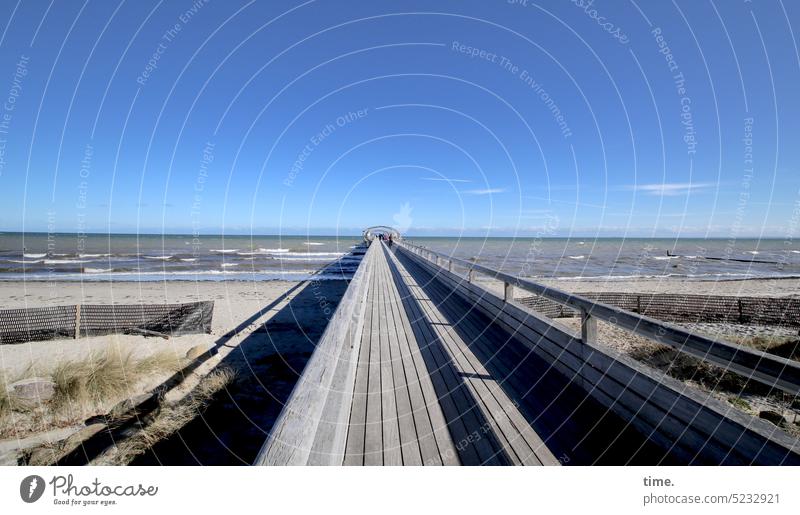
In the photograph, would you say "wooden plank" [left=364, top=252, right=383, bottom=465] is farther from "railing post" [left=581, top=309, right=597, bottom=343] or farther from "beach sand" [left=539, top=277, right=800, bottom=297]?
"beach sand" [left=539, top=277, right=800, bottom=297]

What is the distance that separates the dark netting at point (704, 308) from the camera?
11.5 m

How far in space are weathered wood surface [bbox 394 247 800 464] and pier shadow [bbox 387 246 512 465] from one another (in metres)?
1.11

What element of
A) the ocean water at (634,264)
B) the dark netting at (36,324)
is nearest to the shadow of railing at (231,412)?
the dark netting at (36,324)

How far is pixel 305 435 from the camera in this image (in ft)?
5.67

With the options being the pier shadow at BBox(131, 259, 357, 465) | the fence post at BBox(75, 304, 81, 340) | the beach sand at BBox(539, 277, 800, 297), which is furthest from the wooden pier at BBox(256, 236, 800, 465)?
the beach sand at BBox(539, 277, 800, 297)

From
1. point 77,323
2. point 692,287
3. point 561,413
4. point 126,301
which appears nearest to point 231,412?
point 561,413

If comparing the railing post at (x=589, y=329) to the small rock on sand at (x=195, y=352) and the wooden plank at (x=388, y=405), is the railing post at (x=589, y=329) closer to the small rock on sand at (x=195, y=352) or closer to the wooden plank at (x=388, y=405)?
the wooden plank at (x=388, y=405)

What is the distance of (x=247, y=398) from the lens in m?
5.94

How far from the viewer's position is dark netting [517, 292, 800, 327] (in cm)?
1151

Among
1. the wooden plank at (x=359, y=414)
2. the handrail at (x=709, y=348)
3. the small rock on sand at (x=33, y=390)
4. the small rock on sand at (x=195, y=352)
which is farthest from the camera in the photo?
the small rock on sand at (x=195, y=352)

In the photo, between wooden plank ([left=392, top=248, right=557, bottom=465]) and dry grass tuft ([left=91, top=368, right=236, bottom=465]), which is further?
dry grass tuft ([left=91, top=368, right=236, bottom=465])
